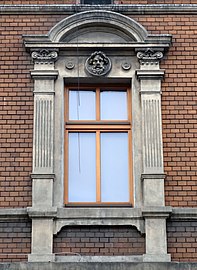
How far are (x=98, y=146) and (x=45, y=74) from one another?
1.51 meters

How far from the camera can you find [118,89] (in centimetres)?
1301

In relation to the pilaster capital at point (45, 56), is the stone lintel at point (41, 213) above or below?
below

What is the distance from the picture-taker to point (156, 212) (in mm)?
11750

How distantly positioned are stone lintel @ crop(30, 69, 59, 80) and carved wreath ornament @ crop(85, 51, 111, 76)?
0.57m

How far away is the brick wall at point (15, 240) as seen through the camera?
11.7 m

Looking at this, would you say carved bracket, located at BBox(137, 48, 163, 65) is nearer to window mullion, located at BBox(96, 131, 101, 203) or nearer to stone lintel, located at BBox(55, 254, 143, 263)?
window mullion, located at BBox(96, 131, 101, 203)

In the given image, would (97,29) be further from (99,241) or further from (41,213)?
(99,241)

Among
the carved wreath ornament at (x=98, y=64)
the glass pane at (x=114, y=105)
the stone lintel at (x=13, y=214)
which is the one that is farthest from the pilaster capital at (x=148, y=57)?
the stone lintel at (x=13, y=214)

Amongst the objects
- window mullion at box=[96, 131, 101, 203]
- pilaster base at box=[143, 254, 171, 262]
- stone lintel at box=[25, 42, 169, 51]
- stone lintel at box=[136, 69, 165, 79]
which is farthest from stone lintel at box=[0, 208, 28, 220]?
stone lintel at box=[136, 69, 165, 79]

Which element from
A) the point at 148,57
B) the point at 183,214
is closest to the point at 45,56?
the point at 148,57

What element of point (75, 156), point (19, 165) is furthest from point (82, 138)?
point (19, 165)

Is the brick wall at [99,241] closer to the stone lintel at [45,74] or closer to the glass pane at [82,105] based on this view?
the glass pane at [82,105]

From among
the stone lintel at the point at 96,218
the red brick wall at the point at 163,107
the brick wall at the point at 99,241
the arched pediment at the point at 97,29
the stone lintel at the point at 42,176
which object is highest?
the arched pediment at the point at 97,29

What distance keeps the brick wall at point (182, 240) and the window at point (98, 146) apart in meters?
0.90
